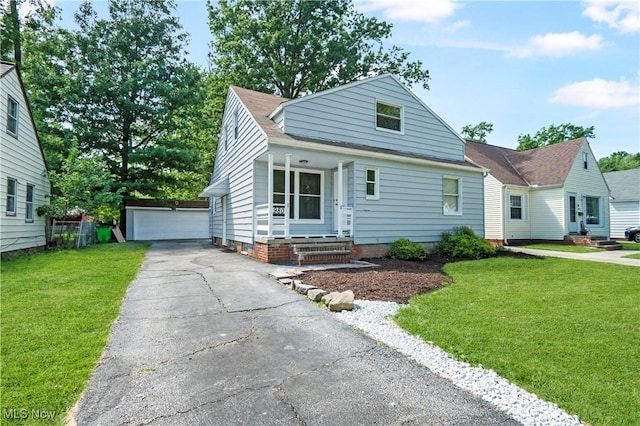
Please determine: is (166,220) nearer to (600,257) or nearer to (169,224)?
(169,224)

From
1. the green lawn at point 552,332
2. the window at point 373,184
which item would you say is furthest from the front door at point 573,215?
the window at point 373,184

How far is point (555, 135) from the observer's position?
119 feet

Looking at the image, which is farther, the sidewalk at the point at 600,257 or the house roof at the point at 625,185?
the house roof at the point at 625,185

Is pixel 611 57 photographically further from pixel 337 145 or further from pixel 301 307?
pixel 301 307

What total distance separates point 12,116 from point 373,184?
39.9 feet

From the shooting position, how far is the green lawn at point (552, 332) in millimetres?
2684

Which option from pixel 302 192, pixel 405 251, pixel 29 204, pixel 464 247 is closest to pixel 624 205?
pixel 464 247

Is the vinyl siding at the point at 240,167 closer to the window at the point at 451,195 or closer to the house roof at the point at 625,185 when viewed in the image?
the window at the point at 451,195

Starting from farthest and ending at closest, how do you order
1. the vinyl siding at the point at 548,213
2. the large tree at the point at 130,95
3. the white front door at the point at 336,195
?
the large tree at the point at 130,95, the vinyl siding at the point at 548,213, the white front door at the point at 336,195

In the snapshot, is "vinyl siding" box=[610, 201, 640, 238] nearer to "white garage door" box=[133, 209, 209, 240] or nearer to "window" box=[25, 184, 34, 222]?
"white garage door" box=[133, 209, 209, 240]

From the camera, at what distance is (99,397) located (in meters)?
2.61

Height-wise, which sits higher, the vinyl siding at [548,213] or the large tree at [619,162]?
the large tree at [619,162]

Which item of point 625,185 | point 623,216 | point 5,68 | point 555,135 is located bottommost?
point 623,216

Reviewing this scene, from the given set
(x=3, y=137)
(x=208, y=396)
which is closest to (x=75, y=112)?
(x=3, y=137)
